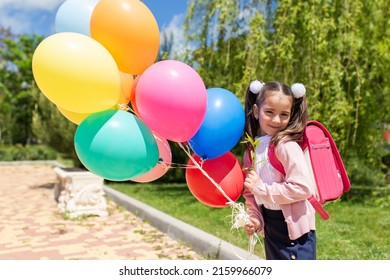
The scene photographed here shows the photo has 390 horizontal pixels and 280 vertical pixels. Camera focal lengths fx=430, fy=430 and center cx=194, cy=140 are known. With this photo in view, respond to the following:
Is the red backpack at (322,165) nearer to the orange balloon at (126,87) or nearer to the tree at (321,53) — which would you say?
the orange balloon at (126,87)

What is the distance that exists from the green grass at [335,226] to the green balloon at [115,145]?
1047mm

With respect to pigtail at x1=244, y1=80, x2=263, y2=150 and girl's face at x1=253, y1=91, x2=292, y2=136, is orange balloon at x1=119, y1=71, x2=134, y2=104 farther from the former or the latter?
girl's face at x1=253, y1=91, x2=292, y2=136

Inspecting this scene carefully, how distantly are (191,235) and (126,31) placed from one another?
9.90 ft

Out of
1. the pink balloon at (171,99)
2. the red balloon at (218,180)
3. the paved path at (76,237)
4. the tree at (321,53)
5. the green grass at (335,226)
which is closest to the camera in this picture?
the pink balloon at (171,99)

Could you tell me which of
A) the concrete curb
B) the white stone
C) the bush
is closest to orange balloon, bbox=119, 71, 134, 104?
the concrete curb

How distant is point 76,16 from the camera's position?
2682 millimetres

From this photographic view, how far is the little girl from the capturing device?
209 centimetres

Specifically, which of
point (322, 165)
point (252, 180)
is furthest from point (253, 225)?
point (322, 165)

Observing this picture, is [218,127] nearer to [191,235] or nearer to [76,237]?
[191,235]

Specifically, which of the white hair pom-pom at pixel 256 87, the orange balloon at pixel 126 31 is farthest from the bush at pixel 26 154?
the white hair pom-pom at pixel 256 87

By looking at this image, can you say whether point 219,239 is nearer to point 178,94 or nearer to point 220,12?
point 178,94

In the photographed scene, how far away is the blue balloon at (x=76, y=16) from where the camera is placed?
8.80ft
